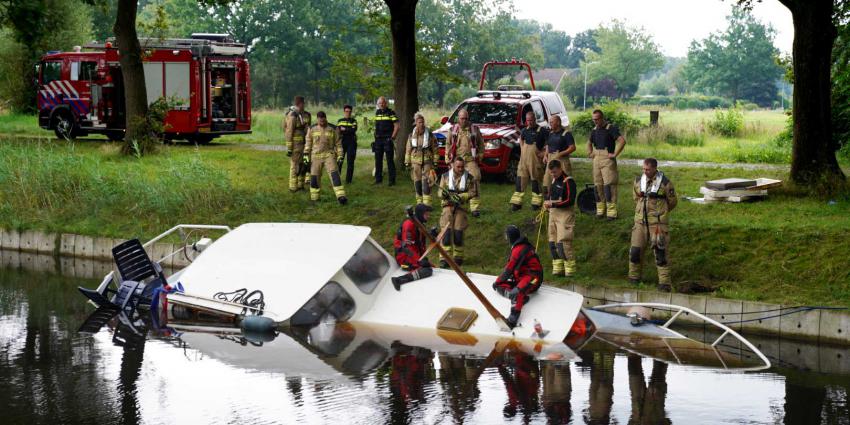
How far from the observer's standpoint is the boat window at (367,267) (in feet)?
51.3

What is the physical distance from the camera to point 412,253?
53.9 feet

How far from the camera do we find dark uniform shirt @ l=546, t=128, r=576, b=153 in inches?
779

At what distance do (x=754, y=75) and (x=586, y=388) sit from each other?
10335 centimetres

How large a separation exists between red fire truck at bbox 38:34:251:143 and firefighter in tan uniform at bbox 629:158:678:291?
63.4ft

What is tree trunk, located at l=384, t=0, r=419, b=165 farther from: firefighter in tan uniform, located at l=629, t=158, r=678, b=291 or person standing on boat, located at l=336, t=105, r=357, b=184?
firefighter in tan uniform, located at l=629, t=158, r=678, b=291

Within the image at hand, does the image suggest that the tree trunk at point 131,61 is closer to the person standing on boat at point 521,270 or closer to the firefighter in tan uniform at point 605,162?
the firefighter in tan uniform at point 605,162

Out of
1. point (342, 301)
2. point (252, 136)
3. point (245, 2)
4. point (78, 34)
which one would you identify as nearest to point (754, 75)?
point (245, 2)

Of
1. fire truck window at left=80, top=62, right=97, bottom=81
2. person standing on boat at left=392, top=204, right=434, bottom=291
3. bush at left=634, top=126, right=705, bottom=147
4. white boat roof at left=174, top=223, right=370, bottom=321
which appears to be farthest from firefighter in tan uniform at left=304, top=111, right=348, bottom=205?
bush at left=634, top=126, right=705, bottom=147

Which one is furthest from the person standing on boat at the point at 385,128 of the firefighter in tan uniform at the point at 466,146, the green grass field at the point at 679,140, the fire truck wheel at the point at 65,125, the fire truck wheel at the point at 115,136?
the fire truck wheel at the point at 65,125

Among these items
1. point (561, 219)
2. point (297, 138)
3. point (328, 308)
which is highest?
point (297, 138)

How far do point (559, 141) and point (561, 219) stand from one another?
8.79 feet

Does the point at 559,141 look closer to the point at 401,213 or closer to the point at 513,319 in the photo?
the point at 401,213

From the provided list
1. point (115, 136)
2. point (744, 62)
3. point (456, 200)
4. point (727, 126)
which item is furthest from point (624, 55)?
point (456, 200)

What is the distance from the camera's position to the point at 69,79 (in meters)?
35.3
